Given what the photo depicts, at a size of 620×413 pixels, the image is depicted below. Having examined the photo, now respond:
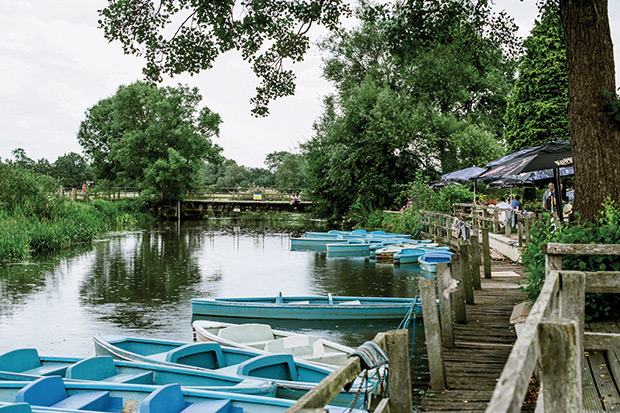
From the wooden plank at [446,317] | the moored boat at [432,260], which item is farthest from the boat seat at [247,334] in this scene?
the moored boat at [432,260]

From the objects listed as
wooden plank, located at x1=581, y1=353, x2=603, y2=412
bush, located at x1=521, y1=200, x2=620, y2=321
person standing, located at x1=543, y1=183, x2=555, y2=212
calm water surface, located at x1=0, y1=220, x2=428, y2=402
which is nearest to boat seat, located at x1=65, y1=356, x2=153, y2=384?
calm water surface, located at x1=0, y1=220, x2=428, y2=402

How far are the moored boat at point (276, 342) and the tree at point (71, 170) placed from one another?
244 feet

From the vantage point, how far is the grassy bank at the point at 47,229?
22.0 metres

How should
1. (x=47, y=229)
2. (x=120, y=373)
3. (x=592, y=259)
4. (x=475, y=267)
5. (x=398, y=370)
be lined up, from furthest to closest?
(x=47, y=229)
(x=475, y=267)
(x=120, y=373)
(x=592, y=259)
(x=398, y=370)

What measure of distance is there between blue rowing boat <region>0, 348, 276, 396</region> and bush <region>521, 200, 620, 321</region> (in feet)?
10.8

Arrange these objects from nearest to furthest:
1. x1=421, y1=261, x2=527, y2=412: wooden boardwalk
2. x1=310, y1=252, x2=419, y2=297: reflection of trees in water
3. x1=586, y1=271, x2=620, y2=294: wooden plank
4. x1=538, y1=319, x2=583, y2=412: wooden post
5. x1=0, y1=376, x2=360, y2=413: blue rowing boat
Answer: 1. x1=538, y1=319, x2=583, y2=412: wooden post
2. x1=586, y1=271, x2=620, y2=294: wooden plank
3. x1=0, y1=376, x2=360, y2=413: blue rowing boat
4. x1=421, y1=261, x2=527, y2=412: wooden boardwalk
5. x1=310, y1=252, x2=419, y2=297: reflection of trees in water

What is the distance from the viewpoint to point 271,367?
6.91 meters

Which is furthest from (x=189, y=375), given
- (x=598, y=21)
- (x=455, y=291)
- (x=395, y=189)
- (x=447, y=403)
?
(x=395, y=189)

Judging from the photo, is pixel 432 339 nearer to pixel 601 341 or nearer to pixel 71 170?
pixel 601 341

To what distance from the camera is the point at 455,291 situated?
815cm

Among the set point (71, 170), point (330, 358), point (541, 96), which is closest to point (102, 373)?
point (330, 358)

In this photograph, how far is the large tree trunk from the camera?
22.0 feet

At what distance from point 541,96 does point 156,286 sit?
783 inches

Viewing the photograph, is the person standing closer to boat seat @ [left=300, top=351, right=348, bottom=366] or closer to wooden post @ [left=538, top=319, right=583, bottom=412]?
boat seat @ [left=300, top=351, right=348, bottom=366]
